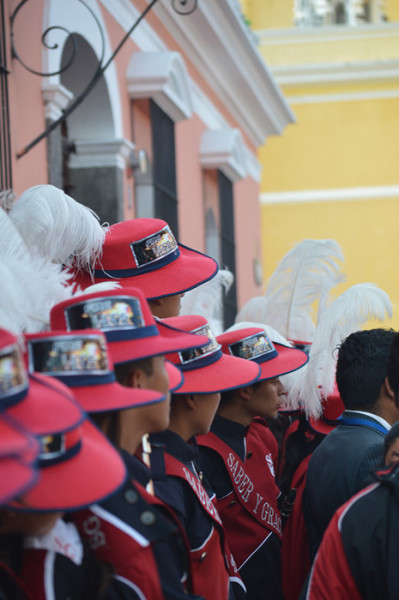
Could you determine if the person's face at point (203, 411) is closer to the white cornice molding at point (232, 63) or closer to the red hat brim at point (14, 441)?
the red hat brim at point (14, 441)

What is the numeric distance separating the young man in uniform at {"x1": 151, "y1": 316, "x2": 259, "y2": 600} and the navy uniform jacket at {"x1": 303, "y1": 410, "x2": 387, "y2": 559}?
323mm

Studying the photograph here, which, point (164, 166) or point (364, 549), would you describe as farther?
point (164, 166)

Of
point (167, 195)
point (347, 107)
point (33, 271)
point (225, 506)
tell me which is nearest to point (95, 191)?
point (167, 195)

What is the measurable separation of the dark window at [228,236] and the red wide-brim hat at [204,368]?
7.65 meters

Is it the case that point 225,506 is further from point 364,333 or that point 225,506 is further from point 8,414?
point 8,414

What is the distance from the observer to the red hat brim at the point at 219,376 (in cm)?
307

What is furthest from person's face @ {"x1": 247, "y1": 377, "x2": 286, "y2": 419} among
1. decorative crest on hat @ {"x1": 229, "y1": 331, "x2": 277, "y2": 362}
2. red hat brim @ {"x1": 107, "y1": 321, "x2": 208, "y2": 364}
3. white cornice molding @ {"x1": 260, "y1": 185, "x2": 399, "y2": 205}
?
white cornice molding @ {"x1": 260, "y1": 185, "x2": 399, "y2": 205}

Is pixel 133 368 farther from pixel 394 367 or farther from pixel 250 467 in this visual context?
pixel 250 467

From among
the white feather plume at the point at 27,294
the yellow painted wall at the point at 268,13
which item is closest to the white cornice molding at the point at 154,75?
the white feather plume at the point at 27,294

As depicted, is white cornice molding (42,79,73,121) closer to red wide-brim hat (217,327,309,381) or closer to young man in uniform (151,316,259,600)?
red wide-brim hat (217,327,309,381)

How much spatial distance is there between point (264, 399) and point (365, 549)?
172 cm

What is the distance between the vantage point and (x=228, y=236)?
38.8ft

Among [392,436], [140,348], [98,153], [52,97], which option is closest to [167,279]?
[140,348]

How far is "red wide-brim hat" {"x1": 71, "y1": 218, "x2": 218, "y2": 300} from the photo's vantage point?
3.43m
